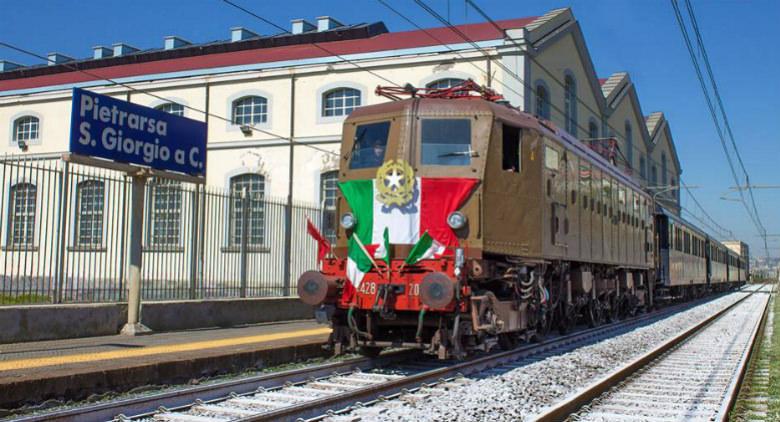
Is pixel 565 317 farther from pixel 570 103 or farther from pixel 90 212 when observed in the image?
pixel 570 103

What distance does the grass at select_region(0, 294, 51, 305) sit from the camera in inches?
413

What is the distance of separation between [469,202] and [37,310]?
6.21 m

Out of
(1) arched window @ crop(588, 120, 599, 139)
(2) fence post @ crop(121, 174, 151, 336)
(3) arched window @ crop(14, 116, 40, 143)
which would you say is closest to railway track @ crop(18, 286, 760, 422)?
(2) fence post @ crop(121, 174, 151, 336)

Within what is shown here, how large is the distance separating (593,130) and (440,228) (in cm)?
2693

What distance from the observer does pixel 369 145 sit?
10383 mm

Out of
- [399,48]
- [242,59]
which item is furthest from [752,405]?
[242,59]

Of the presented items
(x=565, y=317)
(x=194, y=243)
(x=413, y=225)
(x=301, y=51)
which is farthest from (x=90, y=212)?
(x=301, y=51)

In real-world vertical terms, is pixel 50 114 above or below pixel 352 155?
above

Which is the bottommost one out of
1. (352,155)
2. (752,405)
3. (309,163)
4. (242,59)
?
(752,405)

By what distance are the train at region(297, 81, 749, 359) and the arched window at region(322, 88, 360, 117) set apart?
16.0m

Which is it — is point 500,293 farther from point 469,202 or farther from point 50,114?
point 50,114

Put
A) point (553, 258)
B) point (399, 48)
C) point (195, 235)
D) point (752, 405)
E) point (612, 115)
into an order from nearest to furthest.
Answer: point (752, 405)
point (553, 258)
point (195, 235)
point (399, 48)
point (612, 115)

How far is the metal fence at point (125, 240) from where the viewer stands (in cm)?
1117

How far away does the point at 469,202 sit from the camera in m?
9.58
